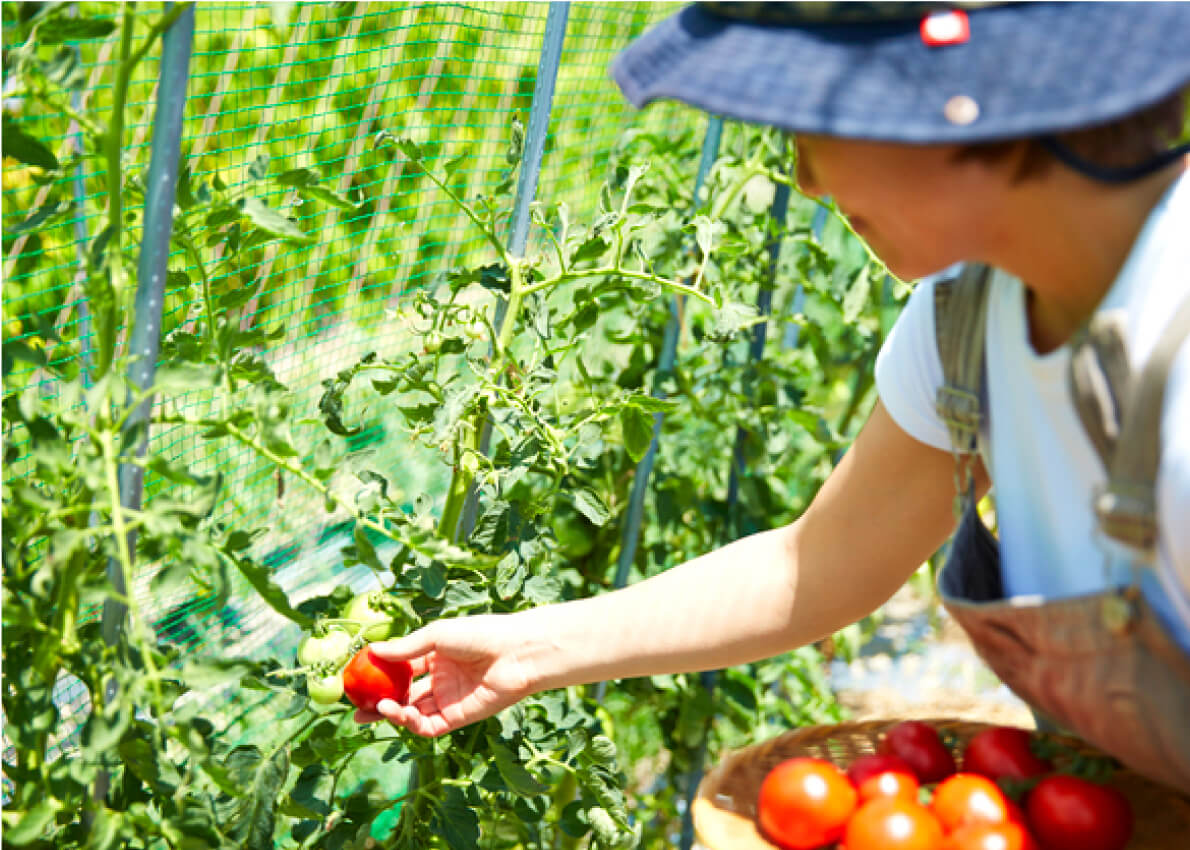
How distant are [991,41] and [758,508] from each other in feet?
4.25

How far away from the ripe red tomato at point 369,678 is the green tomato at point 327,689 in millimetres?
12

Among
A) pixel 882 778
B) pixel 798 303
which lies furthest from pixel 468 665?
pixel 798 303

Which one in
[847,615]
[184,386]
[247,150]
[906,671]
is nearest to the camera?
[184,386]

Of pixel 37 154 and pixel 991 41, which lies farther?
pixel 37 154

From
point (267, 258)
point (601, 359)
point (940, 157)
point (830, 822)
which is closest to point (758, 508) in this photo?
point (601, 359)

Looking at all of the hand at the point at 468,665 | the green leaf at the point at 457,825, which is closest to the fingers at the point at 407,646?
the hand at the point at 468,665

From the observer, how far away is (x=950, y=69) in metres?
0.73

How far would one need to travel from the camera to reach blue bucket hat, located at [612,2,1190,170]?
712mm

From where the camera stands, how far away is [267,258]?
1.63 meters

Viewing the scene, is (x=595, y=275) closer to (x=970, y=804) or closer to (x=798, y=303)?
(x=970, y=804)

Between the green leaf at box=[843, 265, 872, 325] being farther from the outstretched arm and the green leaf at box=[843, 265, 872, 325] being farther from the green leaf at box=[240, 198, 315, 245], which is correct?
the green leaf at box=[240, 198, 315, 245]

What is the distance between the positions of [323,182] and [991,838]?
1.11 meters

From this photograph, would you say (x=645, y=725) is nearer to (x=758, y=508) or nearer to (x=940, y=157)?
(x=758, y=508)

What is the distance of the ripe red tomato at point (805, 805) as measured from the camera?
0.98 meters
